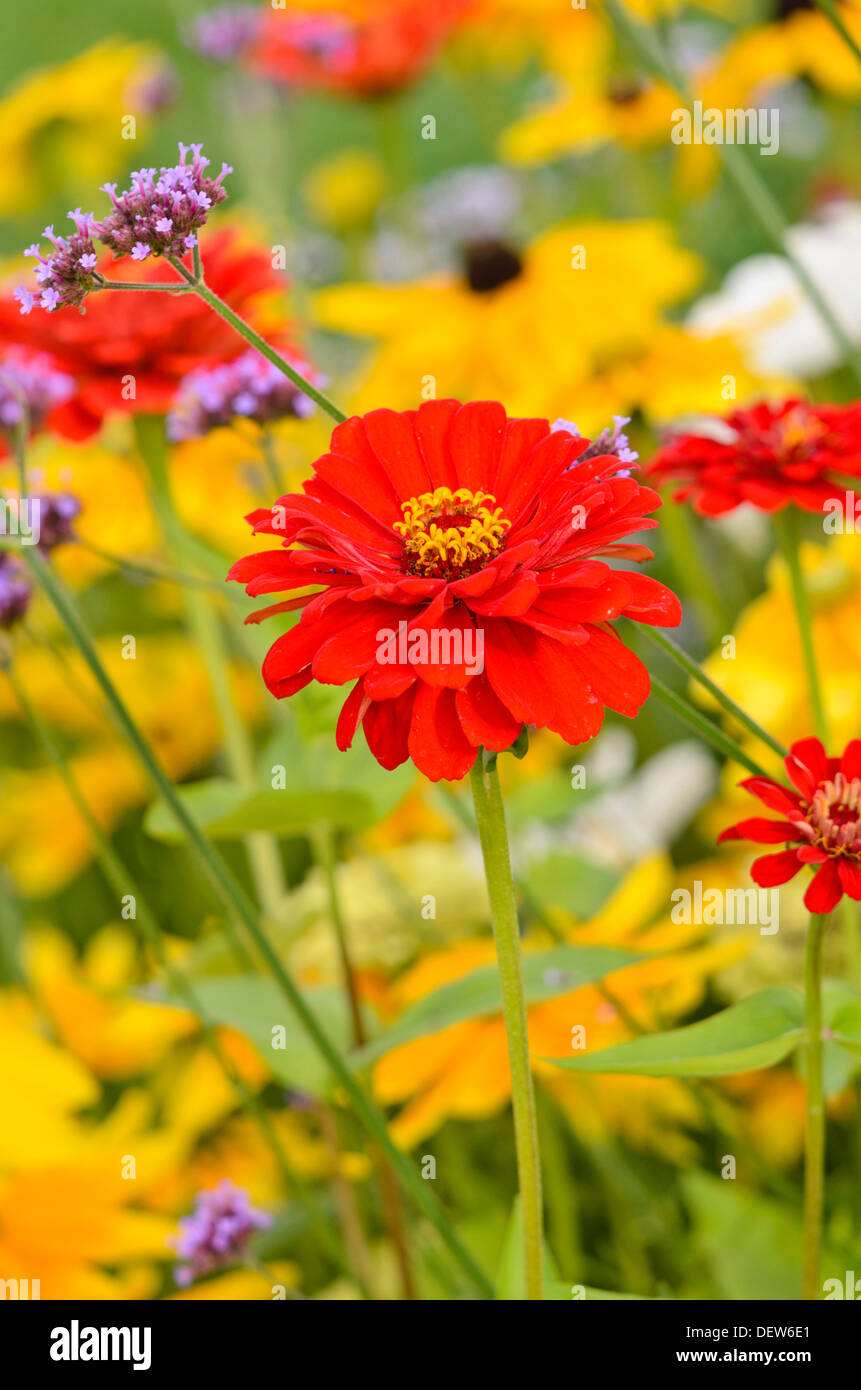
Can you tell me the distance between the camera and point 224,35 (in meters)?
0.81

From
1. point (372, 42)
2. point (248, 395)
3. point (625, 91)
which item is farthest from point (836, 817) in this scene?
point (372, 42)

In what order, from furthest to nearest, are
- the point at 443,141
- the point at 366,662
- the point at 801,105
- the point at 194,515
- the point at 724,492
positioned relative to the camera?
1. the point at 443,141
2. the point at 801,105
3. the point at 194,515
4. the point at 724,492
5. the point at 366,662

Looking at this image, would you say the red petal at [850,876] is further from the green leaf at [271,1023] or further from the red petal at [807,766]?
the green leaf at [271,1023]

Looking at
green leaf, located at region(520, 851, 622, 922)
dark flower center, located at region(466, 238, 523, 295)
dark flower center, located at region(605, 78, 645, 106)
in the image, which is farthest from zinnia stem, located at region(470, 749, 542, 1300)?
dark flower center, located at region(605, 78, 645, 106)

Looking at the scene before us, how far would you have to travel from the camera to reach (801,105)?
1355 millimetres

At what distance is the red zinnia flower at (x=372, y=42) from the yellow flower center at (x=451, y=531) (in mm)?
643

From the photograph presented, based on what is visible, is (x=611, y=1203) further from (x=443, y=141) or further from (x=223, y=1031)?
(x=443, y=141)

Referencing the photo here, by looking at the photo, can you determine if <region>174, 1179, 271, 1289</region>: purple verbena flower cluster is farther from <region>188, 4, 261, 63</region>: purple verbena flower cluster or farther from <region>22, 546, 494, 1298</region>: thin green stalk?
<region>188, 4, 261, 63</region>: purple verbena flower cluster

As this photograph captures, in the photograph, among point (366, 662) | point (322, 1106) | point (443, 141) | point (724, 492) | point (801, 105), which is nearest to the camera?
point (366, 662)

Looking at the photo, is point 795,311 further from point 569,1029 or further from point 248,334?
point 248,334

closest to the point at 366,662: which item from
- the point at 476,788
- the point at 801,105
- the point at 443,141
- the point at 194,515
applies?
the point at 476,788

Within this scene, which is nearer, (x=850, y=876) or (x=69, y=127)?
(x=850, y=876)

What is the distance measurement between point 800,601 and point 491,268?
35 cm
